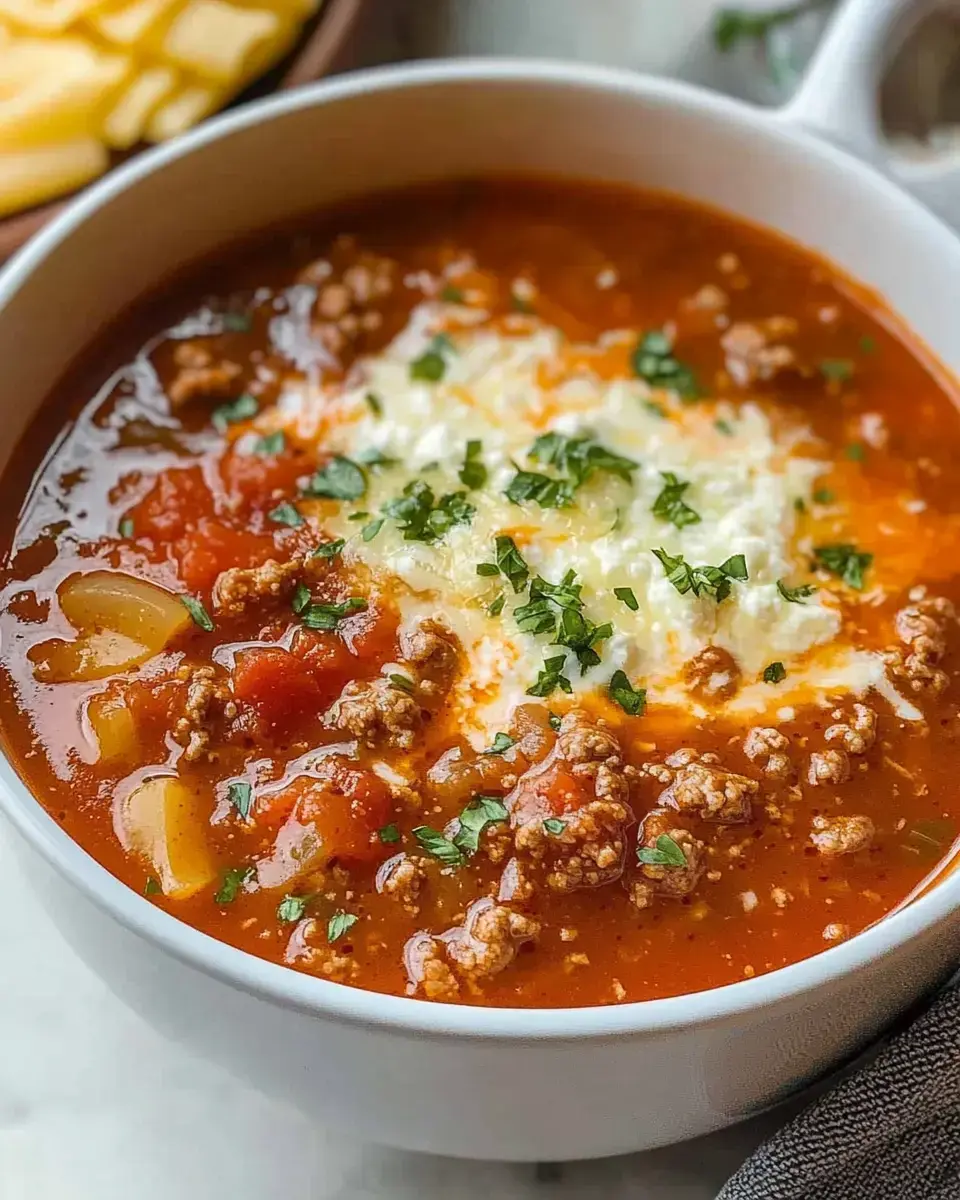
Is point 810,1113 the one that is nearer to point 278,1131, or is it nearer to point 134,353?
point 278,1131

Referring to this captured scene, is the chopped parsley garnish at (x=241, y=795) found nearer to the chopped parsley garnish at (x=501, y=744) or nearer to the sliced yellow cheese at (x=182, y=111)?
the chopped parsley garnish at (x=501, y=744)

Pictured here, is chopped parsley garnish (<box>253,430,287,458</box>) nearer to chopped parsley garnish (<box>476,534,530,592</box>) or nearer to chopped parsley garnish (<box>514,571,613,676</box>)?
chopped parsley garnish (<box>476,534,530,592</box>)

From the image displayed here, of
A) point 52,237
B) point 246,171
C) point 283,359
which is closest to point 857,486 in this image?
point 283,359

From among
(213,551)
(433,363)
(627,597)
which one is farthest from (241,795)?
(433,363)

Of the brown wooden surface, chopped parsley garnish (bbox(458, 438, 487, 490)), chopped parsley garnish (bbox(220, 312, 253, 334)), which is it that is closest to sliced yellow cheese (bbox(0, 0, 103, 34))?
the brown wooden surface

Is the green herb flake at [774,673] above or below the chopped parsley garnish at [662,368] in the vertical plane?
below

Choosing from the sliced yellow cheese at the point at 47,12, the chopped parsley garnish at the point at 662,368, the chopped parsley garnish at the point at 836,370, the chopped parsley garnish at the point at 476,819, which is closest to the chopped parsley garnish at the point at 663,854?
the chopped parsley garnish at the point at 476,819
